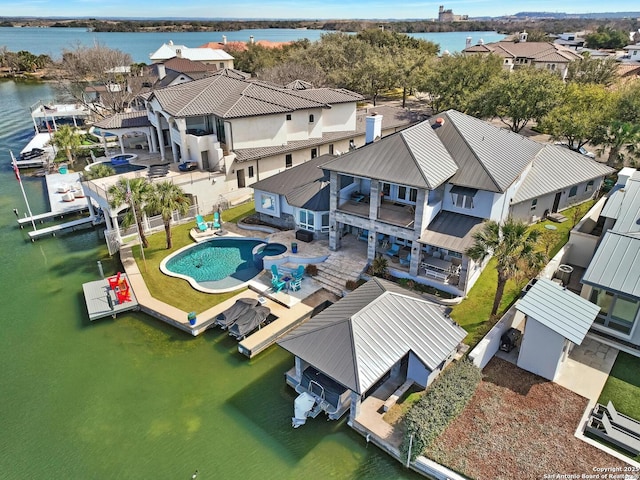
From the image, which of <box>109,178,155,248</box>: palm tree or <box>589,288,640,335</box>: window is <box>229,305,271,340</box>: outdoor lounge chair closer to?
<box>109,178,155,248</box>: palm tree

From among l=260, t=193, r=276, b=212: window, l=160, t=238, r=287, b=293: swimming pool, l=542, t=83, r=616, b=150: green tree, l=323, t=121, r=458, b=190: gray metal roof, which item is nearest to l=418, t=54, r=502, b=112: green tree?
l=542, t=83, r=616, b=150: green tree

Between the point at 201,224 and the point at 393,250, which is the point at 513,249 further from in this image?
the point at 201,224

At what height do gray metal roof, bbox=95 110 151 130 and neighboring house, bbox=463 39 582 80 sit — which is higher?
neighboring house, bbox=463 39 582 80

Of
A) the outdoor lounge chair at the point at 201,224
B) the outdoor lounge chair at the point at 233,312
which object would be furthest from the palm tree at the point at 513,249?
the outdoor lounge chair at the point at 201,224

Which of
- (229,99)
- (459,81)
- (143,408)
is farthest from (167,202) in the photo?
(459,81)

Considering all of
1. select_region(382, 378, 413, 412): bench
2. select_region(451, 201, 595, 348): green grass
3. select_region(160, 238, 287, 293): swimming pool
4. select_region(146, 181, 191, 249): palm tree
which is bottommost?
select_region(160, 238, 287, 293): swimming pool
